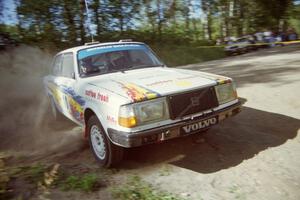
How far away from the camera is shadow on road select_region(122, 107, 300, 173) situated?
12.8ft

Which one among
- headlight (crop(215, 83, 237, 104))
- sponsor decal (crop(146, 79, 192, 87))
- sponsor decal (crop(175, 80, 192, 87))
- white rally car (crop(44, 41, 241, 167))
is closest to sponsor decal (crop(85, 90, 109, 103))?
white rally car (crop(44, 41, 241, 167))

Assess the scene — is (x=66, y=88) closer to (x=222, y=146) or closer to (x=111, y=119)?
(x=111, y=119)

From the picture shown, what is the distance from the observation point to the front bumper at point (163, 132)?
334 centimetres

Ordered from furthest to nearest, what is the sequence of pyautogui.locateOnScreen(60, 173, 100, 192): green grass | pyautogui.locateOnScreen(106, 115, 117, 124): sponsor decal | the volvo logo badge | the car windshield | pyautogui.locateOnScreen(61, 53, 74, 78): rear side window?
1. pyautogui.locateOnScreen(61, 53, 74, 78): rear side window
2. the car windshield
3. the volvo logo badge
4. pyautogui.locateOnScreen(106, 115, 117, 124): sponsor decal
5. pyautogui.locateOnScreen(60, 173, 100, 192): green grass

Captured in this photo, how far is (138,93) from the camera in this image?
3.47 meters

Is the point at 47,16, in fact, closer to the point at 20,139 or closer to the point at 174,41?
the point at 174,41

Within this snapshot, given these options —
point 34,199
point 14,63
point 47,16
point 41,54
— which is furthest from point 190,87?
point 47,16

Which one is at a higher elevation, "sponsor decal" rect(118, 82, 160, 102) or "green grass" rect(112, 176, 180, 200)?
"sponsor decal" rect(118, 82, 160, 102)

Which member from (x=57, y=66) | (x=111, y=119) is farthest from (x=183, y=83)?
(x=57, y=66)

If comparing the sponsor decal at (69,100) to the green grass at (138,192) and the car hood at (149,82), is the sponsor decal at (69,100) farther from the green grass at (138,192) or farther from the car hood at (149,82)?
the green grass at (138,192)

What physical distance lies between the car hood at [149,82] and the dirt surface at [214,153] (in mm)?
1024

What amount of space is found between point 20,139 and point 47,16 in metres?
13.7

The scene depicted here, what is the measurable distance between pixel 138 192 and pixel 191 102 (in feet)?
4.16

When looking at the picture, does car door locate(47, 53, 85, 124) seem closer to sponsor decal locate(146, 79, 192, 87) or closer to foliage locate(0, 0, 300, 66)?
sponsor decal locate(146, 79, 192, 87)
